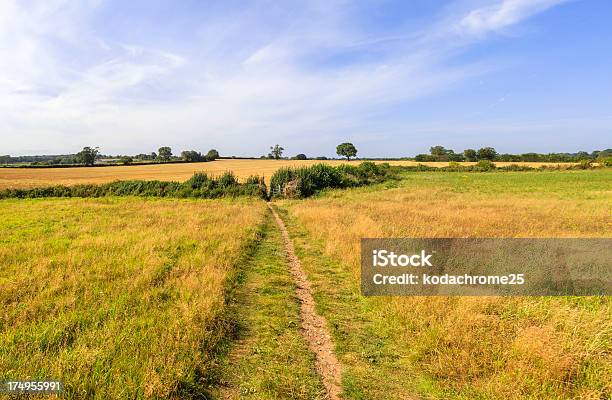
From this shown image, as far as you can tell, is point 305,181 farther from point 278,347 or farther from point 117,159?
point 117,159

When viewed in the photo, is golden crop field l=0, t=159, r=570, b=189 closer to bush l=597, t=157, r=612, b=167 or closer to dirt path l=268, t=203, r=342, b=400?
dirt path l=268, t=203, r=342, b=400

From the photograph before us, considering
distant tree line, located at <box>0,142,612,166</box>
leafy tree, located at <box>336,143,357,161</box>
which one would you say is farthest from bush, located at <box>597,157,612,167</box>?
leafy tree, located at <box>336,143,357,161</box>

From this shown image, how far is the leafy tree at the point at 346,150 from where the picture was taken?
128125 mm

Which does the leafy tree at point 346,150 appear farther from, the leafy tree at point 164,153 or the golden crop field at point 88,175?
the leafy tree at point 164,153

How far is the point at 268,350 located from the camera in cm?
617

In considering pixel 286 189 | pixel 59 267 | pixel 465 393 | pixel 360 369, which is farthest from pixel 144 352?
pixel 286 189

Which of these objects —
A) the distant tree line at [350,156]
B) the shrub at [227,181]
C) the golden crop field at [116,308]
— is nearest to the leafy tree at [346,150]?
the distant tree line at [350,156]

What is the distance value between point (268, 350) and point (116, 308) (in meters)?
3.96

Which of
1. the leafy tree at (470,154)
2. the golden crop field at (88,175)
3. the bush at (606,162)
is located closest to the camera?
the golden crop field at (88,175)

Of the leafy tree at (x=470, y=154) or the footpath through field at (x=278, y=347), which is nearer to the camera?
the footpath through field at (x=278, y=347)

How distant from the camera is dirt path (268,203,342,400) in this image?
5270mm

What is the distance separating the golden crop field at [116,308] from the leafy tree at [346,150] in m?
116

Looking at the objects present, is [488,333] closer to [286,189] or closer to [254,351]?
[254,351]

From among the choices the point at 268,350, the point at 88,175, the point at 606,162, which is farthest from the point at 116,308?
the point at 606,162
